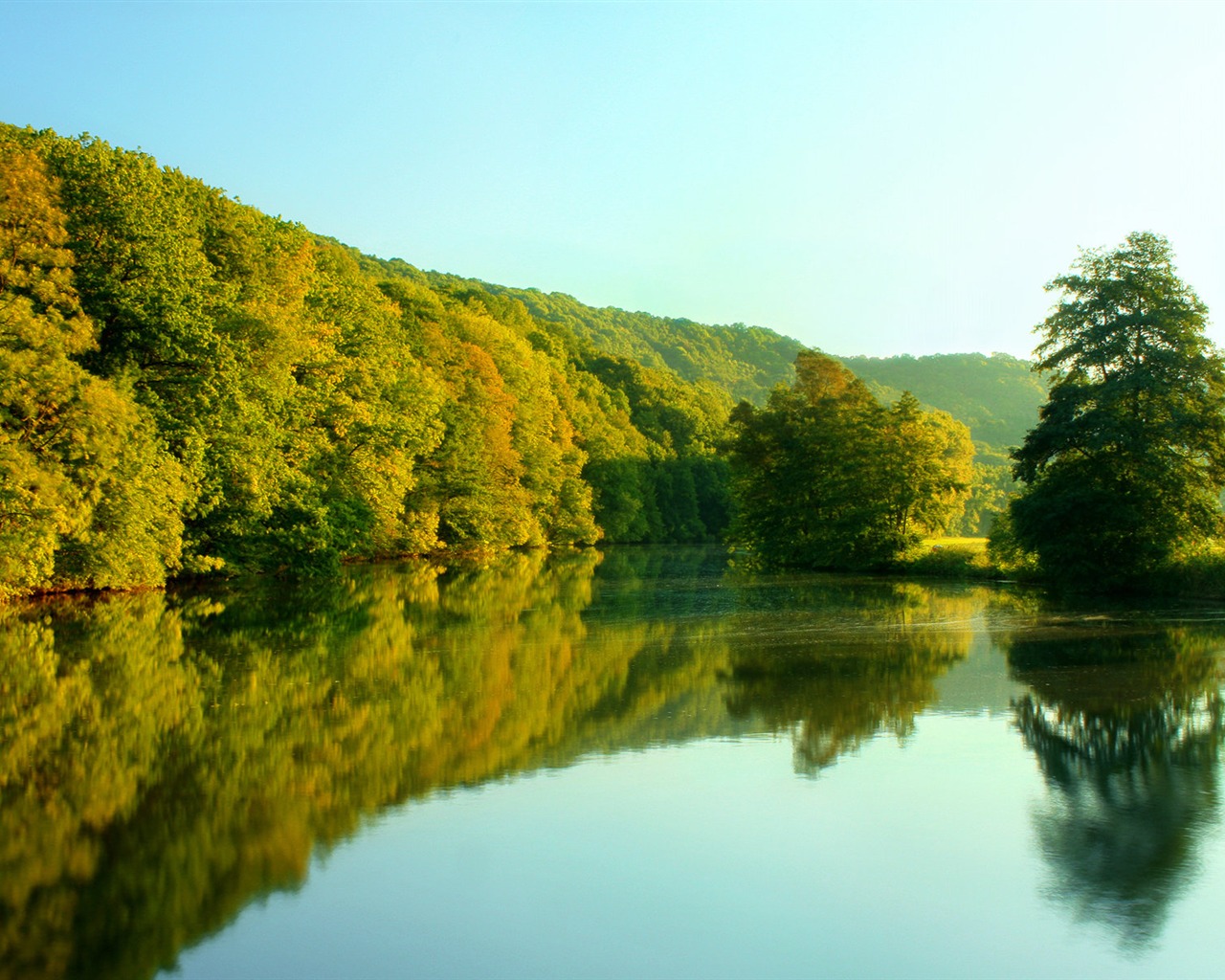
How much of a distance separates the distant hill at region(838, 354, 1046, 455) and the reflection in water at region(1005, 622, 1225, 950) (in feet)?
451

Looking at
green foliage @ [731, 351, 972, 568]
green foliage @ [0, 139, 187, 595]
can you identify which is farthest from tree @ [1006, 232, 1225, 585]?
green foliage @ [0, 139, 187, 595]

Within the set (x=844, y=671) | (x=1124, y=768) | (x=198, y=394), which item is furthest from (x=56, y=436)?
(x=1124, y=768)

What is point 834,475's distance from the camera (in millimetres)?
49156

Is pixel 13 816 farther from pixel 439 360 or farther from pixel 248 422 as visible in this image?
pixel 439 360

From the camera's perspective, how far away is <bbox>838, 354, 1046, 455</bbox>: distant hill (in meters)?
157

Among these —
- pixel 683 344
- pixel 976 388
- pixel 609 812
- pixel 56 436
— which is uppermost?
pixel 683 344

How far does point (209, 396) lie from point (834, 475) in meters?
28.8

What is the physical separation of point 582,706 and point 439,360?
48462 mm

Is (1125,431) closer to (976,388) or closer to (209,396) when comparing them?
(209,396)

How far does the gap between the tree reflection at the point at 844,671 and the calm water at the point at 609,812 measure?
0.10m

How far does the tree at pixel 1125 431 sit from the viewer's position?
32.5m

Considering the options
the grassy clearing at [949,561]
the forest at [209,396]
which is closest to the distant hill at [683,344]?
the forest at [209,396]

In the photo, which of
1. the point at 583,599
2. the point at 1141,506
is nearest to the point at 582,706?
the point at 583,599

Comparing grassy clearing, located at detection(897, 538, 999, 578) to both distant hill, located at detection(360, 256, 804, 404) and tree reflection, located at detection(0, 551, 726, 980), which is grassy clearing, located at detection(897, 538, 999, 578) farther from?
distant hill, located at detection(360, 256, 804, 404)
